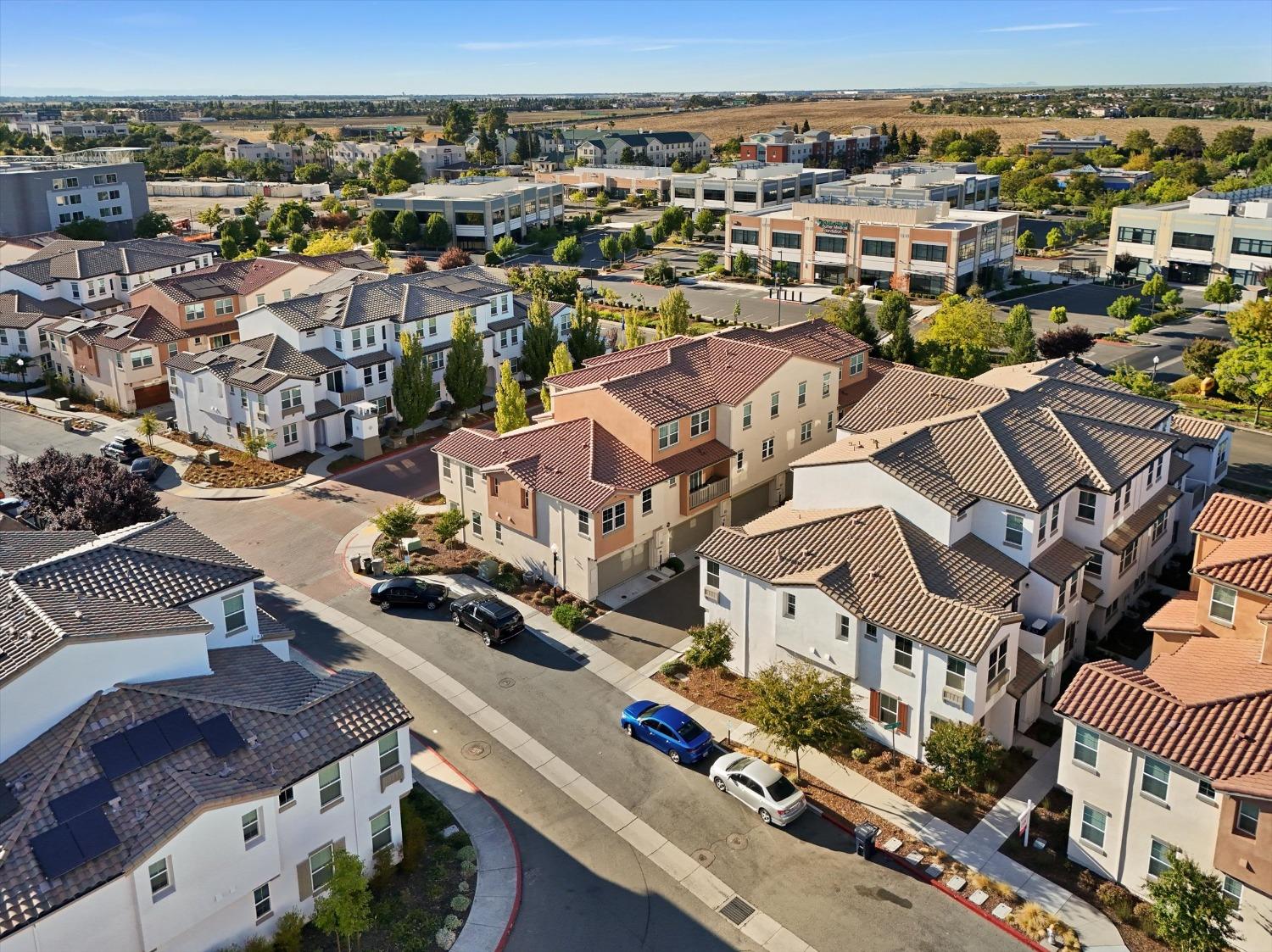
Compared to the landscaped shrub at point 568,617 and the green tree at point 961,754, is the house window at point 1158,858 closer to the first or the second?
the green tree at point 961,754

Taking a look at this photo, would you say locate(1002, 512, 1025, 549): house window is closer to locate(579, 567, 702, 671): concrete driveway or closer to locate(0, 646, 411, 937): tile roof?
locate(579, 567, 702, 671): concrete driveway

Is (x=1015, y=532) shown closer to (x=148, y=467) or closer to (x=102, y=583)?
(x=102, y=583)

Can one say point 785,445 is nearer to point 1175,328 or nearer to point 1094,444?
point 1094,444

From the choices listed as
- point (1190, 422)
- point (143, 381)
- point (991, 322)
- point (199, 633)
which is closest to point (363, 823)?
point (199, 633)

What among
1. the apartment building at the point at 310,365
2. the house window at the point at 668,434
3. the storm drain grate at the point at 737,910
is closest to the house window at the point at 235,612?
the storm drain grate at the point at 737,910

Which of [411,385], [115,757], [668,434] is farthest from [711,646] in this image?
[411,385]

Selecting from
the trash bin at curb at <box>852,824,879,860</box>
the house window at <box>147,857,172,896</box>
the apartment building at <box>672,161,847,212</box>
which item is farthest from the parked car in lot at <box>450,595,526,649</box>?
the apartment building at <box>672,161,847,212</box>
